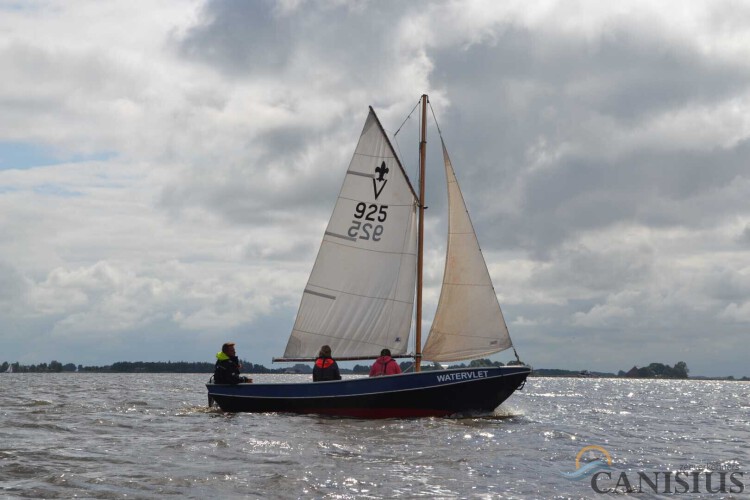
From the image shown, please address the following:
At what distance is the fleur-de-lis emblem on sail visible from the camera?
3083 centimetres

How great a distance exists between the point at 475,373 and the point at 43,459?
14.6 meters

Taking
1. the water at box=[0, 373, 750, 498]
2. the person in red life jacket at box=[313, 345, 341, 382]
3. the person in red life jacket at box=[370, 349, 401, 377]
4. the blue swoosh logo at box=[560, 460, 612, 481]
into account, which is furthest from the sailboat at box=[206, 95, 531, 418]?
the blue swoosh logo at box=[560, 460, 612, 481]

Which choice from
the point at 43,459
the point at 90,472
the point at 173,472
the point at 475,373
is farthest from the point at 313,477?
the point at 475,373

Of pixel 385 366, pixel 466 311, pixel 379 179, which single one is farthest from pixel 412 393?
pixel 379 179

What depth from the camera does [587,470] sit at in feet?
60.5

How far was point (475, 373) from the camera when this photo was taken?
2802 cm

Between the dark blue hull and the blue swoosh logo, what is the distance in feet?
27.0

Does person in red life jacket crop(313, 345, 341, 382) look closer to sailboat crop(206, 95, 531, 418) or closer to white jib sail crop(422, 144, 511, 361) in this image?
sailboat crop(206, 95, 531, 418)

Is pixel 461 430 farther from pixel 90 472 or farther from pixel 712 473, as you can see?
pixel 90 472

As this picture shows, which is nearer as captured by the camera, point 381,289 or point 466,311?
point 466,311

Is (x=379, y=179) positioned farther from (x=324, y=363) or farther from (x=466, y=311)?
(x=324, y=363)

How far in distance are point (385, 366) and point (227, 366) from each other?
582cm

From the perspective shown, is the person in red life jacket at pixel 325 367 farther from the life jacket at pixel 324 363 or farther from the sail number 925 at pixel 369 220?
the sail number 925 at pixel 369 220

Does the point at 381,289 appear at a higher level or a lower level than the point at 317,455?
higher
